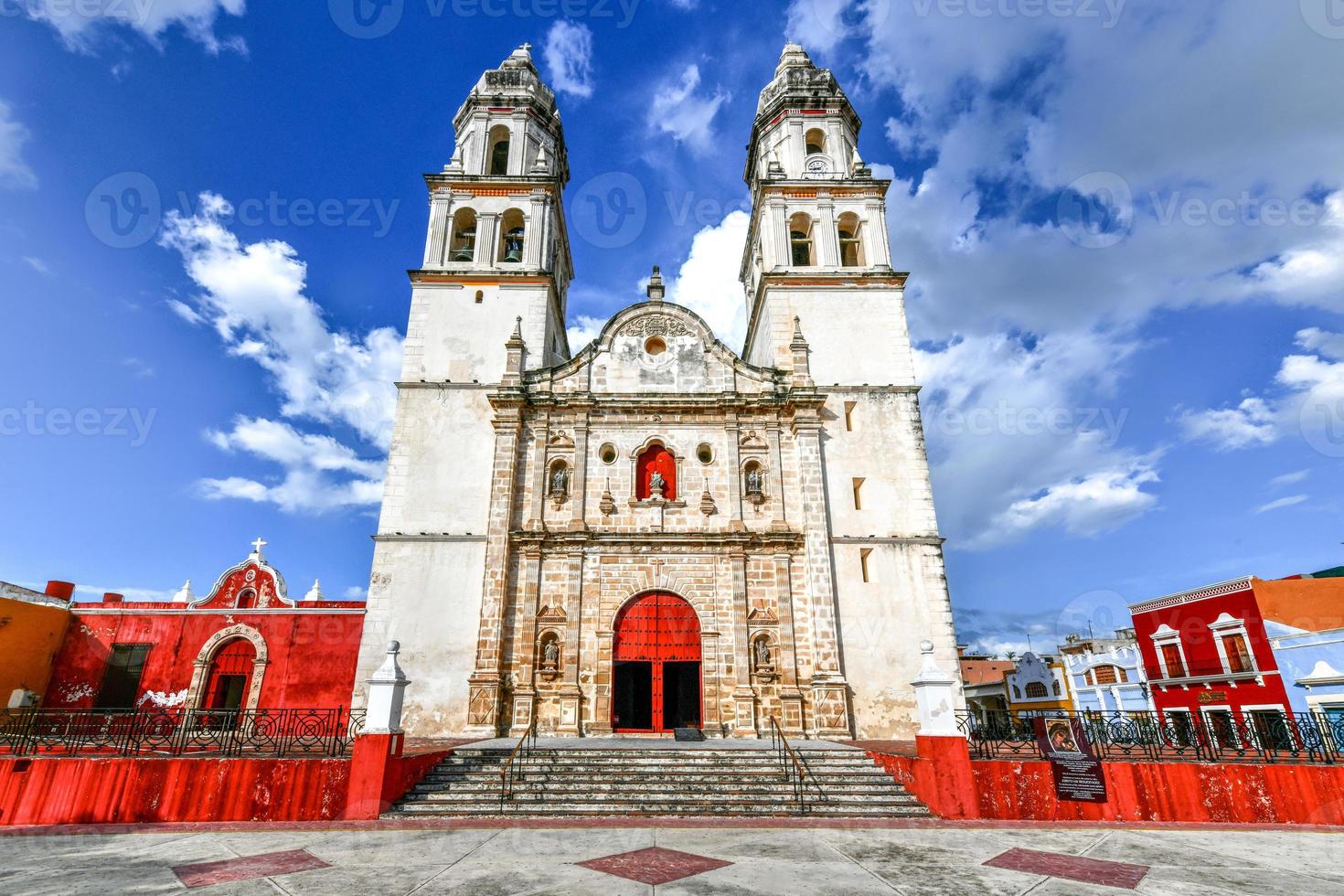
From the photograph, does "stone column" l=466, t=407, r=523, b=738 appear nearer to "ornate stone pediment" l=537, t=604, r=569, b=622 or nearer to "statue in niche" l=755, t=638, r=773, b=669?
"ornate stone pediment" l=537, t=604, r=569, b=622

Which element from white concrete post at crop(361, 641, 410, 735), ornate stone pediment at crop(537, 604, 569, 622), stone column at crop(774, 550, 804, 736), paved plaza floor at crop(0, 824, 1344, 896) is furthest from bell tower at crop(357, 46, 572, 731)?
paved plaza floor at crop(0, 824, 1344, 896)

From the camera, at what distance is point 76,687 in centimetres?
1844

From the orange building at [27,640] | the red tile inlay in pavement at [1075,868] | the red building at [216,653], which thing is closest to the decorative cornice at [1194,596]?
the red tile inlay in pavement at [1075,868]

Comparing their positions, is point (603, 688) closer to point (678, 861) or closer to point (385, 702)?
point (385, 702)

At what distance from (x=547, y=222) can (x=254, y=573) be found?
1395 centimetres

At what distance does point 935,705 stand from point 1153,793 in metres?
3.00

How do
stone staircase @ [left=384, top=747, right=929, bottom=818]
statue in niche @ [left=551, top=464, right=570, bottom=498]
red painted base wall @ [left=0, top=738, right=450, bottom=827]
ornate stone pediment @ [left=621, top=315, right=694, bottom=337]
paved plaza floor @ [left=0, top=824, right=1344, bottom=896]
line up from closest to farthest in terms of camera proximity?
1. paved plaza floor @ [left=0, top=824, right=1344, bottom=896]
2. red painted base wall @ [left=0, top=738, right=450, bottom=827]
3. stone staircase @ [left=384, top=747, right=929, bottom=818]
4. statue in niche @ [left=551, top=464, right=570, bottom=498]
5. ornate stone pediment @ [left=621, top=315, right=694, bottom=337]

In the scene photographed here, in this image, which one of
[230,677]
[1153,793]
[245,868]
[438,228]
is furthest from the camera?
[438,228]

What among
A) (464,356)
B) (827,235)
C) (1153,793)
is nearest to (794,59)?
(827,235)

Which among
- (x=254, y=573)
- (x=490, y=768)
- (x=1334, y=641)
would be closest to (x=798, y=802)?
(x=490, y=768)

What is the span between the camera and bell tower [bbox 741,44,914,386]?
65.1 ft

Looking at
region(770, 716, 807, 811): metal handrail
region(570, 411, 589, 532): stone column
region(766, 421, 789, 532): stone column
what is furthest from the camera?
region(766, 421, 789, 532): stone column

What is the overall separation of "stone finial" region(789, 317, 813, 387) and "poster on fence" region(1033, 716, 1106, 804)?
36.0 ft

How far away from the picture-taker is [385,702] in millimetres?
10078
